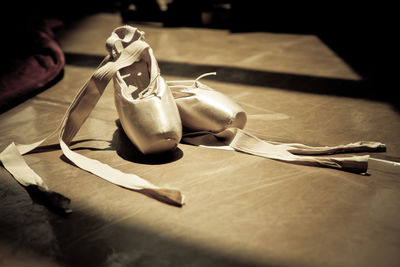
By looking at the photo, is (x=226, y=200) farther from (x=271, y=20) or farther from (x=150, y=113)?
(x=271, y=20)

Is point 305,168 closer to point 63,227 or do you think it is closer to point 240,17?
point 63,227

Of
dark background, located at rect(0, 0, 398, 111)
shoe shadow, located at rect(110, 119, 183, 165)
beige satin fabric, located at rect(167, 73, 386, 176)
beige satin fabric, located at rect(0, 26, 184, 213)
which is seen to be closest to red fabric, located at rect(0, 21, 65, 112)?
dark background, located at rect(0, 0, 398, 111)

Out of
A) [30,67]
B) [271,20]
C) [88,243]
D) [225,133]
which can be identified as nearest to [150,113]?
[225,133]

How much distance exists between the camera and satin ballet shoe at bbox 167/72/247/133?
134 cm

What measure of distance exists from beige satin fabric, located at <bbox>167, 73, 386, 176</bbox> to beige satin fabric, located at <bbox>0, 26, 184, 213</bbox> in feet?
0.56

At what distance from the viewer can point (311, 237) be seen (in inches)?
36.5

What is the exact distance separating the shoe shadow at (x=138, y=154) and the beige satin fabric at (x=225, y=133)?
12cm

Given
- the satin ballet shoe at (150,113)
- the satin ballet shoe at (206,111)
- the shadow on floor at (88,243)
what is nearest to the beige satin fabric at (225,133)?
the satin ballet shoe at (206,111)

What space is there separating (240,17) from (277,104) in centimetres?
188

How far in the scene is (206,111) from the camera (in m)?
1.35

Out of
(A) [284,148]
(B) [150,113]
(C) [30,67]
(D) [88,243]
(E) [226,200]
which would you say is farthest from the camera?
(C) [30,67]

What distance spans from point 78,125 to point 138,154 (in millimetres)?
256

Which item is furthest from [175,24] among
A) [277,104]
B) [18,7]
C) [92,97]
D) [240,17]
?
[92,97]

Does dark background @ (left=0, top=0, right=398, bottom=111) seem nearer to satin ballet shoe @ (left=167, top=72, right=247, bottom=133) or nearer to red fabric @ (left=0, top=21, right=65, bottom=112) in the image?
red fabric @ (left=0, top=21, right=65, bottom=112)
